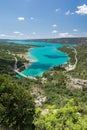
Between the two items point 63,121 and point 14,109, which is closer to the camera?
point 63,121

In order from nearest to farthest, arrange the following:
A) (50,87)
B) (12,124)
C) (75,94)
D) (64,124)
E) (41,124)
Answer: (64,124), (41,124), (12,124), (75,94), (50,87)

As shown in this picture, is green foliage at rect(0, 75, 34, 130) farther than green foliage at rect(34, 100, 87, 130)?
Yes

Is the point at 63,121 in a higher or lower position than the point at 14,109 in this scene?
higher

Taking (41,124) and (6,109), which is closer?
(41,124)

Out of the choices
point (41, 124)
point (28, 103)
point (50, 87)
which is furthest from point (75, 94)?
point (41, 124)

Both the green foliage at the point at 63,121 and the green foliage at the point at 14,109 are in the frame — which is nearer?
the green foliage at the point at 63,121

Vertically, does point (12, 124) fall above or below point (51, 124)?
below

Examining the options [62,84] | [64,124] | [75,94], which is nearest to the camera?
[64,124]

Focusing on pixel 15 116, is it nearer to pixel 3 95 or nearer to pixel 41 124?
pixel 3 95
